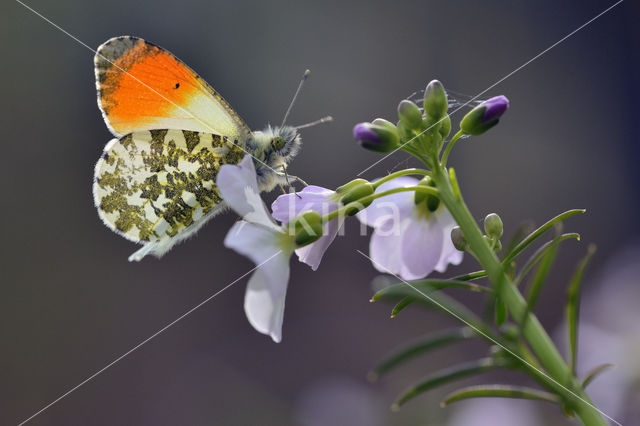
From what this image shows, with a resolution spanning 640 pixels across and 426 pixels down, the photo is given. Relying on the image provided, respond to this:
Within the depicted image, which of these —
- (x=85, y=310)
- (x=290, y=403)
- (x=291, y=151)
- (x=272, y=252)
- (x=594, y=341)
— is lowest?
(x=290, y=403)

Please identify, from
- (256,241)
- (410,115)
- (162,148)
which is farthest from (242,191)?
(162,148)

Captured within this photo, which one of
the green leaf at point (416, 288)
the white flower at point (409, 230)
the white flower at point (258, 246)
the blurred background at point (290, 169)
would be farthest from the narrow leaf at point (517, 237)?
the blurred background at point (290, 169)

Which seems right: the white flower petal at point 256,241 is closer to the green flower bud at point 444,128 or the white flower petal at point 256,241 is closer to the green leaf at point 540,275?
the green flower bud at point 444,128

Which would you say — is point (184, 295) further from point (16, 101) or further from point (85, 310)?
point (16, 101)

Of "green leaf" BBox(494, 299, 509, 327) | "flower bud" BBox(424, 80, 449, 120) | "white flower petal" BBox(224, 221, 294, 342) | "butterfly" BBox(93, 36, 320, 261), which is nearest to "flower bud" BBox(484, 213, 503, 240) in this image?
"green leaf" BBox(494, 299, 509, 327)

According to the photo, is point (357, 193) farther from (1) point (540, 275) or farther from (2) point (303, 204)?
(1) point (540, 275)

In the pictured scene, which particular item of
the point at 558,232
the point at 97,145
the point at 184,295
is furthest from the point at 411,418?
the point at 97,145
